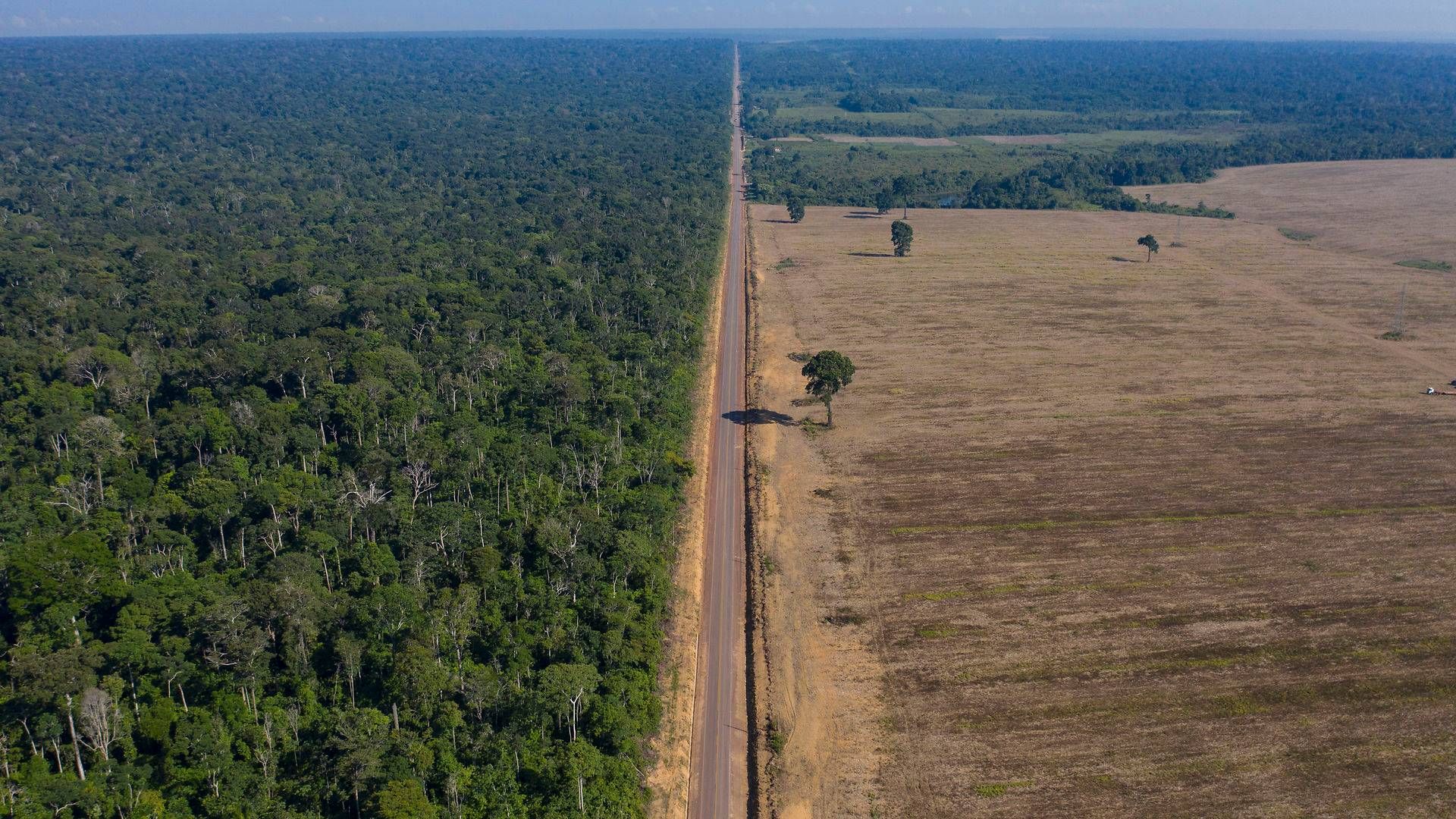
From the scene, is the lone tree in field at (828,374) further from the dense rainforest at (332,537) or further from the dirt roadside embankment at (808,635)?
the dense rainforest at (332,537)

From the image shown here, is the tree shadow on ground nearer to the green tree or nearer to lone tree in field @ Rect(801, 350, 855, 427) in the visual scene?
lone tree in field @ Rect(801, 350, 855, 427)

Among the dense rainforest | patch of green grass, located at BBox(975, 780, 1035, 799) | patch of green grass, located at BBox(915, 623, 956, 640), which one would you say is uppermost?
the dense rainforest

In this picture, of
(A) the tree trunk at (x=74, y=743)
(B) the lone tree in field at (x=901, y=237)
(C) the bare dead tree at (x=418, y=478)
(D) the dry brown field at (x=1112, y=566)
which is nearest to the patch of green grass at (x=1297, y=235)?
(D) the dry brown field at (x=1112, y=566)

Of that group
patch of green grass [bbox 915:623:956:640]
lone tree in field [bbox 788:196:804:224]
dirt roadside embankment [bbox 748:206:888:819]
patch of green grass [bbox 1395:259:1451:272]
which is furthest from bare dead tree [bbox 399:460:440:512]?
patch of green grass [bbox 1395:259:1451:272]

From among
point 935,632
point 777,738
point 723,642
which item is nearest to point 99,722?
point 723,642

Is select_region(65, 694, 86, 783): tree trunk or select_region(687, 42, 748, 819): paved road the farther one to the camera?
select_region(687, 42, 748, 819): paved road

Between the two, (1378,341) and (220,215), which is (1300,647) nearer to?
(1378,341)
